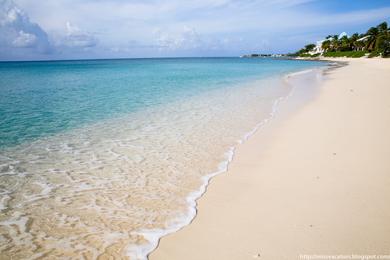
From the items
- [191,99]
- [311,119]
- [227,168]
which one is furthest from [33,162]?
[191,99]

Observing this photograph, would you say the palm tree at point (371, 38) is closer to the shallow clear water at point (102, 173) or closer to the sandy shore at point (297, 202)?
the shallow clear water at point (102, 173)

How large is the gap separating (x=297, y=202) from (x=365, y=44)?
4162 inches

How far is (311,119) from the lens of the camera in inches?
429

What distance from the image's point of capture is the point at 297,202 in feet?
15.7

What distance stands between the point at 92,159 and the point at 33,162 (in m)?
1.56

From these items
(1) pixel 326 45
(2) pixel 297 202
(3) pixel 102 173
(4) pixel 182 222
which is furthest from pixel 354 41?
(4) pixel 182 222

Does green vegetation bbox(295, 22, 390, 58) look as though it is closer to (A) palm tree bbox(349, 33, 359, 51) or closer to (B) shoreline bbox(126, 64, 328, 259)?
(A) palm tree bbox(349, 33, 359, 51)

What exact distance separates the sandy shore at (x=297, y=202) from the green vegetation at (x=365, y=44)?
68823 millimetres

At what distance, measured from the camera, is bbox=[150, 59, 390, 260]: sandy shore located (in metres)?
3.69

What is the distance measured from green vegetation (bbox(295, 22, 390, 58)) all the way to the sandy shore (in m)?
68.8

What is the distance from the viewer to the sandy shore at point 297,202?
12.1ft

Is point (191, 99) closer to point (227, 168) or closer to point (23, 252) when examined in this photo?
point (227, 168)

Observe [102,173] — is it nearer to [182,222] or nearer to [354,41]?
[182,222]

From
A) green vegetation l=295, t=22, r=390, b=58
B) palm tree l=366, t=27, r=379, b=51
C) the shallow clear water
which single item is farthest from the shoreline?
palm tree l=366, t=27, r=379, b=51
